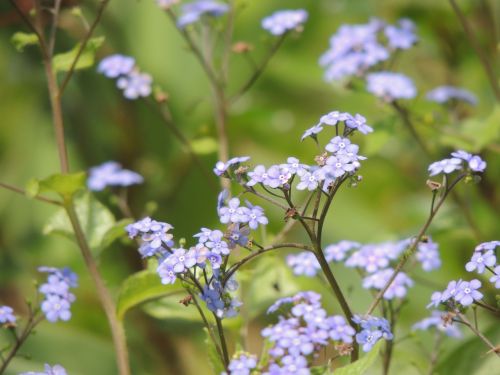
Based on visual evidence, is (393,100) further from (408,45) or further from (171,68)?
(171,68)

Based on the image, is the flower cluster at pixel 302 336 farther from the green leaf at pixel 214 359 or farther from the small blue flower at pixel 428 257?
the small blue flower at pixel 428 257

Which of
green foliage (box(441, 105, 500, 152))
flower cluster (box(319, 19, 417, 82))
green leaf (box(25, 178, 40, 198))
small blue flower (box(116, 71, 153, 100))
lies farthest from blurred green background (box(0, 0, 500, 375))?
green leaf (box(25, 178, 40, 198))

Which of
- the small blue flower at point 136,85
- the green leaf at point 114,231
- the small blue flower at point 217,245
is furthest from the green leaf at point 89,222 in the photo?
the small blue flower at point 217,245

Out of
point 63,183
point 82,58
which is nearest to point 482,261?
point 63,183

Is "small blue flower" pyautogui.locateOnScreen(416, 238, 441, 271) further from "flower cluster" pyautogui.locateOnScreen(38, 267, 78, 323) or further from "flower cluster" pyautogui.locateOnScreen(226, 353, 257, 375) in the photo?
"flower cluster" pyautogui.locateOnScreen(38, 267, 78, 323)

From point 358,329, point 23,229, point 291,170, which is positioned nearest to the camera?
point 291,170

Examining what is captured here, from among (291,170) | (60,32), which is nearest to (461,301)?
(291,170)

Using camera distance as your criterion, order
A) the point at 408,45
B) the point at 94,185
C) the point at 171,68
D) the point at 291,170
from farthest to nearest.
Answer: the point at 171,68 → the point at 408,45 → the point at 94,185 → the point at 291,170

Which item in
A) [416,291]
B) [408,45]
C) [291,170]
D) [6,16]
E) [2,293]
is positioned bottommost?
[291,170]
